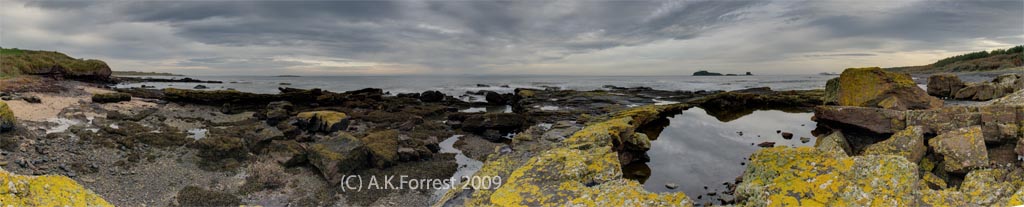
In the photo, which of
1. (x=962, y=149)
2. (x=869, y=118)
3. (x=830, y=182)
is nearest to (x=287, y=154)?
(x=830, y=182)

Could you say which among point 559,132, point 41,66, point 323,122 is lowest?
point 323,122

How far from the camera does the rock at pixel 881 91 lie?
475 inches

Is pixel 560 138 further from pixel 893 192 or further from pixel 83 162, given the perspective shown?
pixel 83 162

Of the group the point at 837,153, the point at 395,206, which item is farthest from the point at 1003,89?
the point at 395,206

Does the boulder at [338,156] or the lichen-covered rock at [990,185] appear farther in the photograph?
the boulder at [338,156]

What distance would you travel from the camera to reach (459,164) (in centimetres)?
1505

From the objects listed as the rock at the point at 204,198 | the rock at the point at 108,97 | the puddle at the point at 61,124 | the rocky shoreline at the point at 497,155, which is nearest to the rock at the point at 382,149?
the rocky shoreline at the point at 497,155

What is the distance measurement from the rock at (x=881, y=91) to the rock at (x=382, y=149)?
613 inches

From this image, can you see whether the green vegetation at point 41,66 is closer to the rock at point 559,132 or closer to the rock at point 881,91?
the rock at point 559,132

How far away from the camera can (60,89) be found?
27.6 meters

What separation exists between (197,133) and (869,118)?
25817 millimetres

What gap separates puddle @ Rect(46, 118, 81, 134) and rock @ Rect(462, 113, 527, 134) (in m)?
16.7

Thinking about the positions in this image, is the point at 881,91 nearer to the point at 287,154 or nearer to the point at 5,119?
the point at 287,154

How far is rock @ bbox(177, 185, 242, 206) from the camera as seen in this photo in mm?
10930
